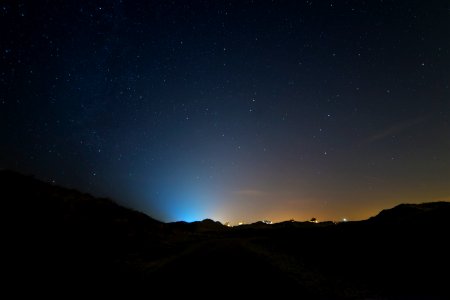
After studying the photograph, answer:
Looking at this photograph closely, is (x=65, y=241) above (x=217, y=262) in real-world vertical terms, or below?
above

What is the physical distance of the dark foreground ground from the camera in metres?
12.7

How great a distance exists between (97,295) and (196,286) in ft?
14.8

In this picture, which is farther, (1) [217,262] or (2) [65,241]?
(2) [65,241]

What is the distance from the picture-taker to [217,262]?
1563 centimetres

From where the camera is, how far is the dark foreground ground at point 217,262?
41.8ft

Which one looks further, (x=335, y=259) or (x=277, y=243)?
(x=277, y=243)

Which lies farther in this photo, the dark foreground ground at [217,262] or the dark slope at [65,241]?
the dark slope at [65,241]

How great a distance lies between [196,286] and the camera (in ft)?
42.2

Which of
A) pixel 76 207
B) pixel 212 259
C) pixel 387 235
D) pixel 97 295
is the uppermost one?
pixel 76 207

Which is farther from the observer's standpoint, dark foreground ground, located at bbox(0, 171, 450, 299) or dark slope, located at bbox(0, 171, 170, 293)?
dark slope, located at bbox(0, 171, 170, 293)

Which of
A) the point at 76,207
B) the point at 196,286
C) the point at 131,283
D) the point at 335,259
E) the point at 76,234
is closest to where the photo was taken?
the point at 196,286

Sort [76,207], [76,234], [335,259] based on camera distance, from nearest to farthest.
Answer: [335,259], [76,234], [76,207]

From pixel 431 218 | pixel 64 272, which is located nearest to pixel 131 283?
pixel 64 272

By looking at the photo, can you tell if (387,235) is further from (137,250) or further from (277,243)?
(137,250)
